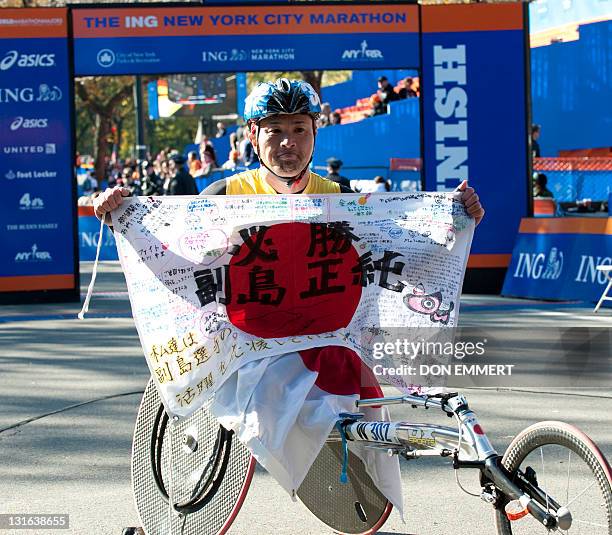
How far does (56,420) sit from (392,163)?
20.6 metres

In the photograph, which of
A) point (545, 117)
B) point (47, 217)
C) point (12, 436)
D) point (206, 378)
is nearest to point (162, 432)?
point (206, 378)

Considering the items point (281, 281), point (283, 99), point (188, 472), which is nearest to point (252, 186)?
point (283, 99)

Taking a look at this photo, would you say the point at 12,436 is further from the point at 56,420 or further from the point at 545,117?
the point at 545,117

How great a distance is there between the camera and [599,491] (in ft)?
12.5

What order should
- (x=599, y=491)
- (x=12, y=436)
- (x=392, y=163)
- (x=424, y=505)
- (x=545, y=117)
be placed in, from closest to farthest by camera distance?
(x=599, y=491) → (x=424, y=505) → (x=12, y=436) → (x=392, y=163) → (x=545, y=117)

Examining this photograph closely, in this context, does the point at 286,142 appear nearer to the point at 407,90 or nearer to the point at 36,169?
the point at 36,169

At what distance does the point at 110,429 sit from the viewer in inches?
301

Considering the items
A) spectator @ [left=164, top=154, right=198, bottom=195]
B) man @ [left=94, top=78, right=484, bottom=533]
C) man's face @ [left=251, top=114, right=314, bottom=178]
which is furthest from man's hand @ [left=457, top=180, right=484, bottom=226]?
spectator @ [left=164, top=154, right=198, bottom=195]

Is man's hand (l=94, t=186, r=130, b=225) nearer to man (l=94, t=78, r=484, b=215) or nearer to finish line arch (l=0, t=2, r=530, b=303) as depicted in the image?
man (l=94, t=78, r=484, b=215)

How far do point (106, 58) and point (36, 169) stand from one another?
1.73 m

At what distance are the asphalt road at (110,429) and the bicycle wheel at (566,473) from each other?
1066mm

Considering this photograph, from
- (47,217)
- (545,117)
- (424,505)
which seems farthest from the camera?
(545,117)

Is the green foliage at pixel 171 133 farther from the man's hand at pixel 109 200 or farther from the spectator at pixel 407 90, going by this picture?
the man's hand at pixel 109 200

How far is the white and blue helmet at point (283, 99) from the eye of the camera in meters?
4.74
